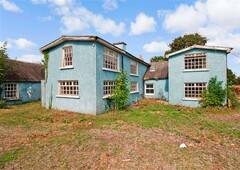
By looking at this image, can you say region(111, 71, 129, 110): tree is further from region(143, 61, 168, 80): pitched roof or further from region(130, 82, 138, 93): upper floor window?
region(143, 61, 168, 80): pitched roof

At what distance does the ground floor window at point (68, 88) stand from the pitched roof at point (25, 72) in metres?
8.01

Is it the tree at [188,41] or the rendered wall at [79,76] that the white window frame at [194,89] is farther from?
the tree at [188,41]

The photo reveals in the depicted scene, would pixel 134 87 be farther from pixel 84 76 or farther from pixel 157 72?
pixel 84 76

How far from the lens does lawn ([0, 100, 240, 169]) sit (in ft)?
17.8

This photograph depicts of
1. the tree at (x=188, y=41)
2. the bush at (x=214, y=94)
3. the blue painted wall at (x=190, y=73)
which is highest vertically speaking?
the tree at (x=188, y=41)

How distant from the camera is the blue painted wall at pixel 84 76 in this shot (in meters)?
13.1

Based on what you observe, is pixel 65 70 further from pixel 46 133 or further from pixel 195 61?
pixel 195 61

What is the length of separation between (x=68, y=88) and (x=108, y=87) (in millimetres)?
3693

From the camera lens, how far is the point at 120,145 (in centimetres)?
693

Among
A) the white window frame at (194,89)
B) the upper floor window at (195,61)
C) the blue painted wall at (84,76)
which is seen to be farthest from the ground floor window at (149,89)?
the blue painted wall at (84,76)

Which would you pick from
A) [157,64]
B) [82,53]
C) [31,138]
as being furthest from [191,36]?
[31,138]

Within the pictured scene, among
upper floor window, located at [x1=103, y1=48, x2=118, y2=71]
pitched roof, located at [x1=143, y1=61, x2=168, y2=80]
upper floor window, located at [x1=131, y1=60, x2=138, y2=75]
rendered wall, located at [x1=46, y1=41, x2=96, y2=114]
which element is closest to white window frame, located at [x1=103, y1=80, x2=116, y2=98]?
upper floor window, located at [x1=103, y1=48, x2=118, y2=71]

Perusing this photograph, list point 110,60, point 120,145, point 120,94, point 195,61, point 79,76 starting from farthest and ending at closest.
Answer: point 195,61, point 110,60, point 120,94, point 79,76, point 120,145

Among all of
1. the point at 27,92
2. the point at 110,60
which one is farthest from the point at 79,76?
the point at 27,92
